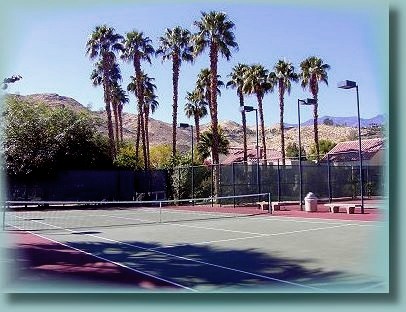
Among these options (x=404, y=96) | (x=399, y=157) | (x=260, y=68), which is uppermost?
(x=260, y=68)

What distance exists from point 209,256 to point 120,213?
1458 centimetres

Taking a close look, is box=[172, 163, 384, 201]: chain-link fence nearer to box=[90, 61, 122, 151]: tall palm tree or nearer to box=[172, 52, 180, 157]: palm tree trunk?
box=[172, 52, 180, 157]: palm tree trunk

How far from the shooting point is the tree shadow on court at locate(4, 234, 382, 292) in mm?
7281

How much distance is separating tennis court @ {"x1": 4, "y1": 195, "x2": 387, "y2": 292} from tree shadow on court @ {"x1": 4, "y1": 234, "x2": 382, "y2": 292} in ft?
0.05

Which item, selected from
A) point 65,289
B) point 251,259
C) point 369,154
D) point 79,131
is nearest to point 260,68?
point 369,154

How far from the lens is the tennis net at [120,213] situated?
17.8 meters

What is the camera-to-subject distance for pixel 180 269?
8625mm

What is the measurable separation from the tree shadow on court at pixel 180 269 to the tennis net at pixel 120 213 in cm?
587

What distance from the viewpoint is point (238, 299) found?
6500mm

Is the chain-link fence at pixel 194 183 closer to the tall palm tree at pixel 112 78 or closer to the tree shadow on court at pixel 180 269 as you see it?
the tall palm tree at pixel 112 78

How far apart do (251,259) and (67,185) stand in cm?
2359

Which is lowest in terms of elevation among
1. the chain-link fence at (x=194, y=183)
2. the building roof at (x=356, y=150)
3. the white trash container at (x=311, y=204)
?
the white trash container at (x=311, y=204)

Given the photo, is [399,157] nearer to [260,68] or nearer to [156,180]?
[156,180]

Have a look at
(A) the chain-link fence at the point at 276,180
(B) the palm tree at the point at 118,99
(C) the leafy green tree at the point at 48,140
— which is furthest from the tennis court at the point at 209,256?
(B) the palm tree at the point at 118,99
